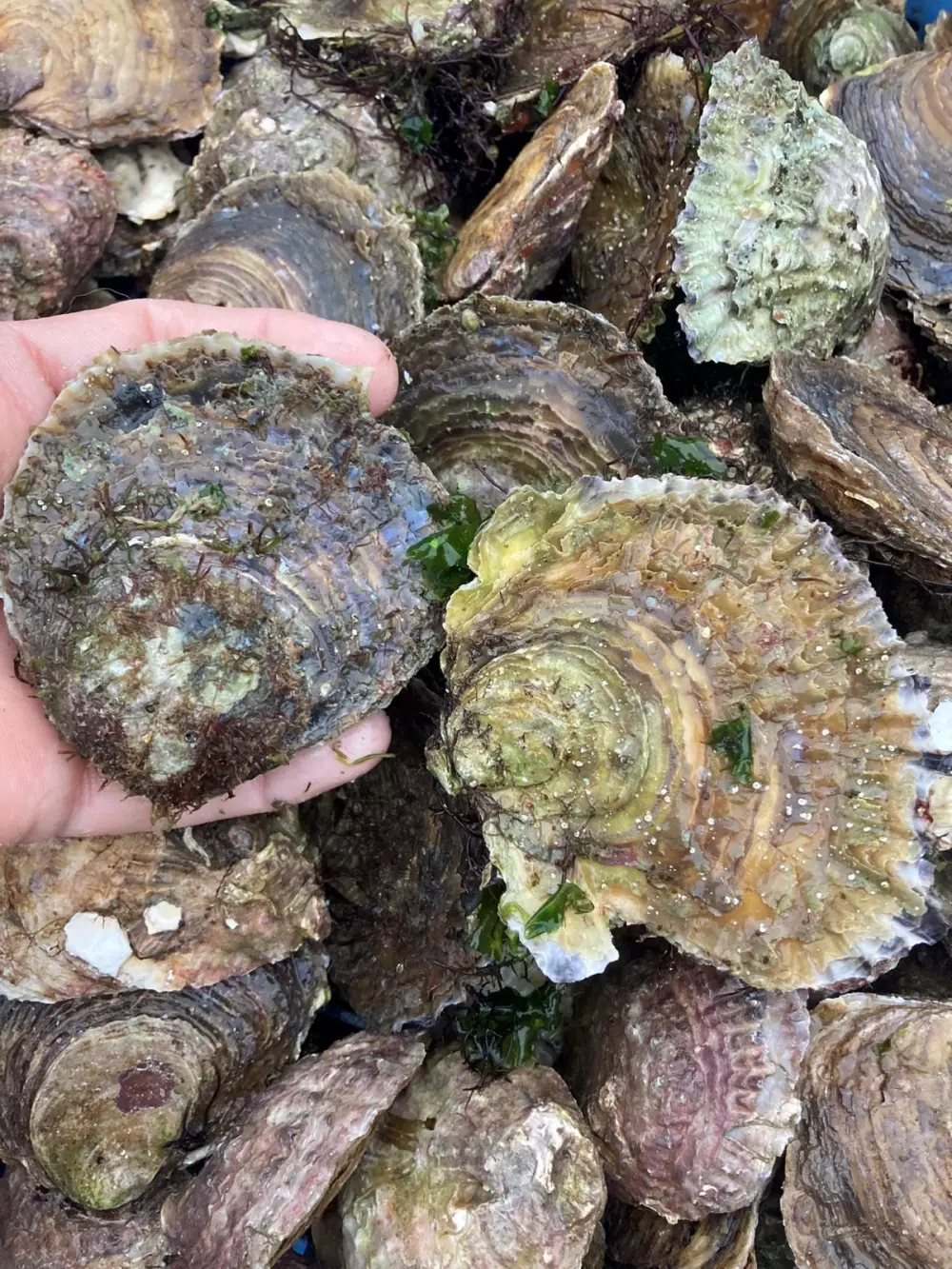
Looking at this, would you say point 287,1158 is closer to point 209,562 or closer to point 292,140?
point 209,562

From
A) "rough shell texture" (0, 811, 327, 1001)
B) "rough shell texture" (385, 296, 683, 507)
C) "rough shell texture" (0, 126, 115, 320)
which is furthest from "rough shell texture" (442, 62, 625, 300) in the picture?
"rough shell texture" (0, 811, 327, 1001)

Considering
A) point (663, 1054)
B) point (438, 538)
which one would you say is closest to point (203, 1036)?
point (663, 1054)

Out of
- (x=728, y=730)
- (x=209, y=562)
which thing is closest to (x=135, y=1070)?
(x=209, y=562)

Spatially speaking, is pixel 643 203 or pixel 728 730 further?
pixel 643 203

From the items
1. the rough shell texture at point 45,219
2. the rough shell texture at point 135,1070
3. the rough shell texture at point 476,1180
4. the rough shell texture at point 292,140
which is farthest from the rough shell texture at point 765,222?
the rough shell texture at point 135,1070

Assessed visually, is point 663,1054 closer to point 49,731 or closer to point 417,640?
point 417,640

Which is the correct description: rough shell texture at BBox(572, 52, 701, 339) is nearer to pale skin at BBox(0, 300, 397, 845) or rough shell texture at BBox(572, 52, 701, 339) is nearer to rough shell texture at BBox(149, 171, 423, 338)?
rough shell texture at BBox(149, 171, 423, 338)
